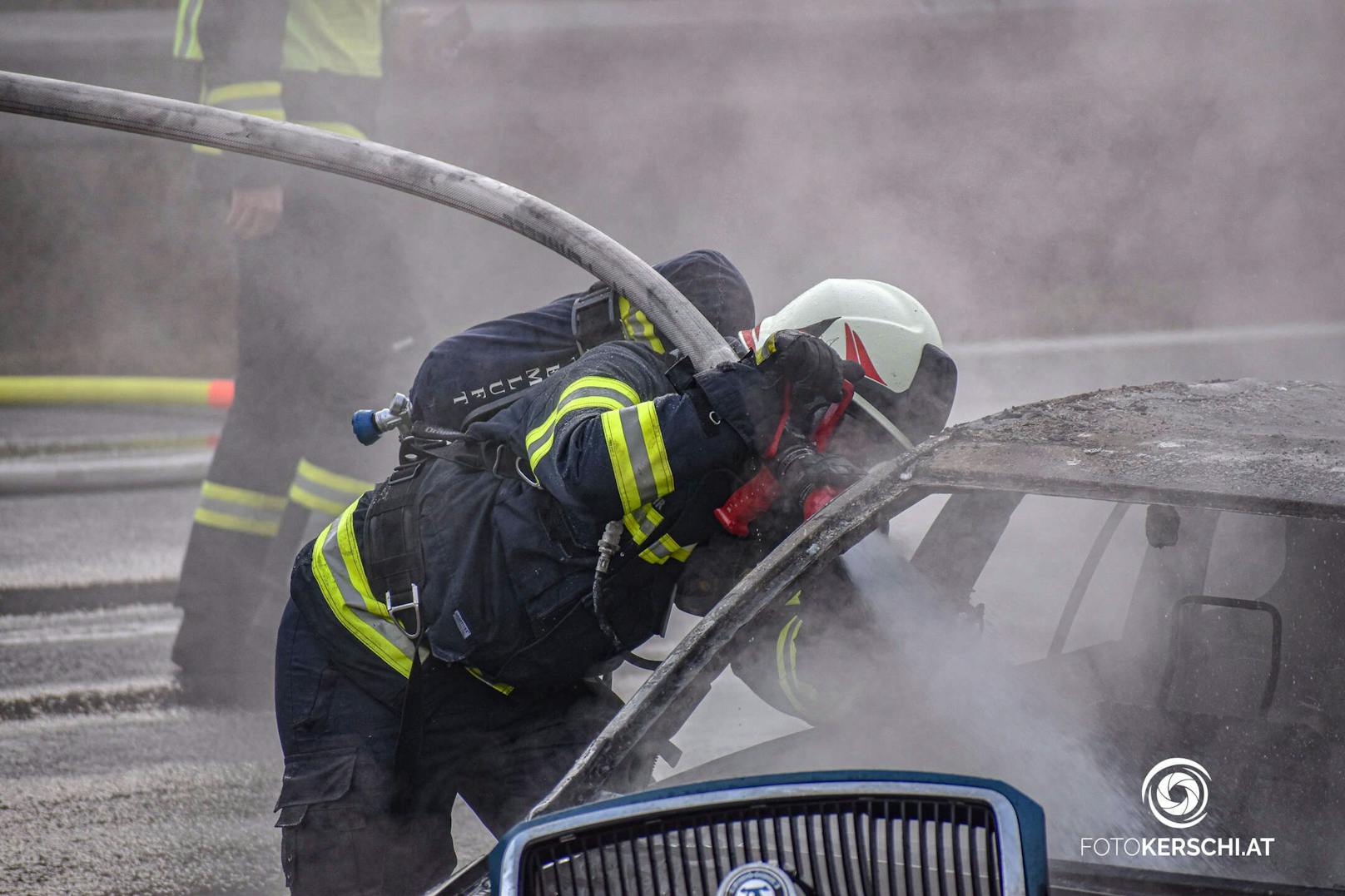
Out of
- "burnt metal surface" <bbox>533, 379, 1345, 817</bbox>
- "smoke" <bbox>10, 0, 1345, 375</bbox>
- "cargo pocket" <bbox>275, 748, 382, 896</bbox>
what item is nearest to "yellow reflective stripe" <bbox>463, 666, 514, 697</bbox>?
"cargo pocket" <bbox>275, 748, 382, 896</bbox>

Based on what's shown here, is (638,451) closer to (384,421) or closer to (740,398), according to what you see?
(740,398)

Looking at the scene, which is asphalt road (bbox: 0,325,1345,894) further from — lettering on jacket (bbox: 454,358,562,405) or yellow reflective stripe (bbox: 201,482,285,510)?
lettering on jacket (bbox: 454,358,562,405)

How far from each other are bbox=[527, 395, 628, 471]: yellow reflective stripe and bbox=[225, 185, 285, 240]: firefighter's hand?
2.13m

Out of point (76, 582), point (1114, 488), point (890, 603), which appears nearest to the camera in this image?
point (1114, 488)

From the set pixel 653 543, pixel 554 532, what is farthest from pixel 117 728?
pixel 653 543

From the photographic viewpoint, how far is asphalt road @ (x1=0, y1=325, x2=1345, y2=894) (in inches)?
116

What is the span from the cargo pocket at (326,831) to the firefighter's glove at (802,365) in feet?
3.06

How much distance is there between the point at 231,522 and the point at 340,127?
1155 mm

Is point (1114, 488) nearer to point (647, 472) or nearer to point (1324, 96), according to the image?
point (647, 472)

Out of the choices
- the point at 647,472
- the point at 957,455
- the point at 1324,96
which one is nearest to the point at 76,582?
the point at 647,472

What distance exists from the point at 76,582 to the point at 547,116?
13.6 ft

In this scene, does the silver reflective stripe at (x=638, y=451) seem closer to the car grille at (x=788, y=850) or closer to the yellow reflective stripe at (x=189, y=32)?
the car grille at (x=788, y=850)

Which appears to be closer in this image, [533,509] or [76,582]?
[533,509]

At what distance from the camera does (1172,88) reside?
6.61m
